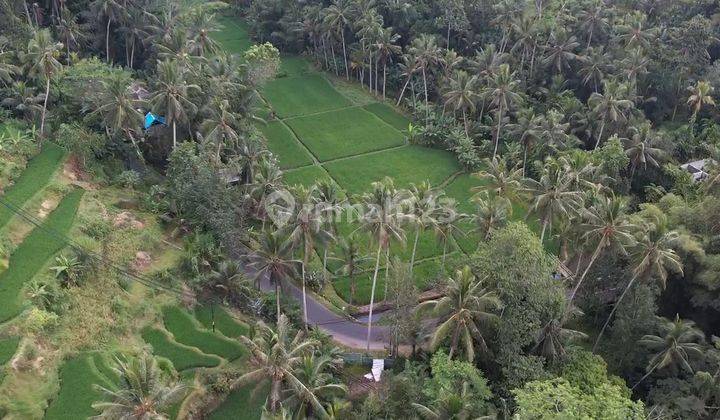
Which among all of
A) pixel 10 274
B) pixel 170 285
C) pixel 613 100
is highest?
pixel 613 100

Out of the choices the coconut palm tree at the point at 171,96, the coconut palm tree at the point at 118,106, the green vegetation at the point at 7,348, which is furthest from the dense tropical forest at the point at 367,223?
the coconut palm tree at the point at 118,106

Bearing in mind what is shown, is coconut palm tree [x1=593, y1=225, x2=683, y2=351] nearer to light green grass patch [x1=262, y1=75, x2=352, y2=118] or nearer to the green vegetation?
the green vegetation

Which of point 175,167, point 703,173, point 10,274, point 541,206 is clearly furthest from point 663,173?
point 10,274

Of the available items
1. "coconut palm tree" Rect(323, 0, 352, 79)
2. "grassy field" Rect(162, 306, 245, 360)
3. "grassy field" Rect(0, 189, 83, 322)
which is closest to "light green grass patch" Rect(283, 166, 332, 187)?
"grassy field" Rect(0, 189, 83, 322)

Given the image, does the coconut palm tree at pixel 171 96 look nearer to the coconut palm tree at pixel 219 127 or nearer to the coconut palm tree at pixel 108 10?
the coconut palm tree at pixel 219 127

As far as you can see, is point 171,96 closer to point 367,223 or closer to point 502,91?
point 367,223

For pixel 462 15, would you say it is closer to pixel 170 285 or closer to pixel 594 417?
pixel 170 285

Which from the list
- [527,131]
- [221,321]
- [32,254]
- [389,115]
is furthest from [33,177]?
[527,131]
